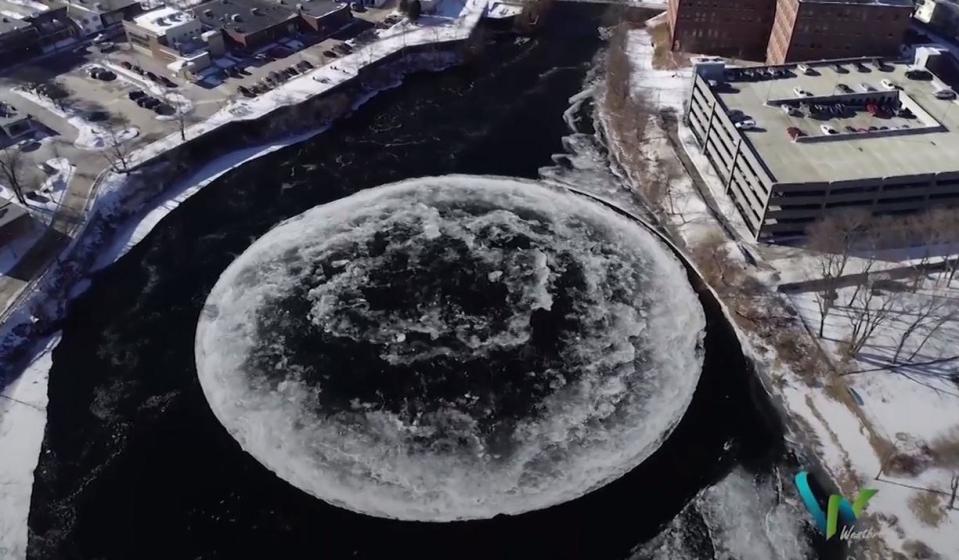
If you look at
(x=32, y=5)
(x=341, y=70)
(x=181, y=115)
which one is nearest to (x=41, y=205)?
(x=181, y=115)

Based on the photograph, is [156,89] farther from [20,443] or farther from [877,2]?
[877,2]

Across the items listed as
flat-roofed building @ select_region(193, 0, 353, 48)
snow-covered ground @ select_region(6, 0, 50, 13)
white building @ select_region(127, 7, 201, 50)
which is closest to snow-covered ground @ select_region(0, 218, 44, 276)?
white building @ select_region(127, 7, 201, 50)

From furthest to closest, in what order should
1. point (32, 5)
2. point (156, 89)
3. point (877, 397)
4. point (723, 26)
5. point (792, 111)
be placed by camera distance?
point (32, 5), point (723, 26), point (156, 89), point (792, 111), point (877, 397)

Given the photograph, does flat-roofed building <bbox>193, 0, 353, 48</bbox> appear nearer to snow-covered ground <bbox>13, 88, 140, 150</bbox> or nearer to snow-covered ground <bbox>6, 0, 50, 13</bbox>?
snow-covered ground <bbox>6, 0, 50, 13</bbox>

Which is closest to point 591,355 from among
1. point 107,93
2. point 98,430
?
point 98,430

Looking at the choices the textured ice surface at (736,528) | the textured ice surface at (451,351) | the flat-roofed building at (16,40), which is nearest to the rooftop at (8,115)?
the flat-roofed building at (16,40)

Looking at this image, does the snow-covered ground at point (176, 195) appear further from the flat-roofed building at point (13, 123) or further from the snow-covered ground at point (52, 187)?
the flat-roofed building at point (13, 123)
